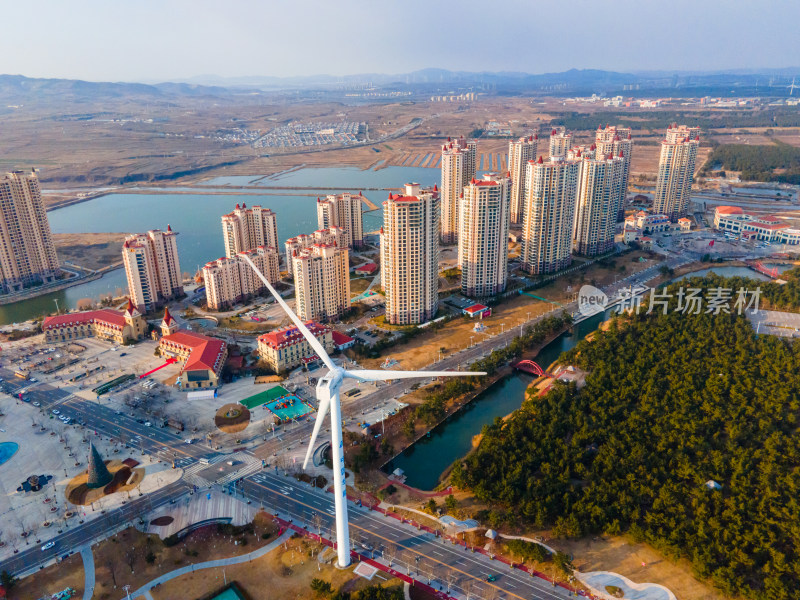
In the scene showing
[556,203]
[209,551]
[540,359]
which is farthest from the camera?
[556,203]

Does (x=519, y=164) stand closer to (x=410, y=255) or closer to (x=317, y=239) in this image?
(x=317, y=239)

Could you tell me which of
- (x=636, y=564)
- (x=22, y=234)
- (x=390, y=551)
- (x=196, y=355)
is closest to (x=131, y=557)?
(x=390, y=551)

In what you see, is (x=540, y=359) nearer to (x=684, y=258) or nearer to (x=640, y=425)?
(x=640, y=425)

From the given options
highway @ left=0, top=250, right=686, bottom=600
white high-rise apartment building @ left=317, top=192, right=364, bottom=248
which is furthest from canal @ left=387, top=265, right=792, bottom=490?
white high-rise apartment building @ left=317, top=192, right=364, bottom=248

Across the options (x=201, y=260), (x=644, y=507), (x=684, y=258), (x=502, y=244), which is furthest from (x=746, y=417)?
(x=201, y=260)

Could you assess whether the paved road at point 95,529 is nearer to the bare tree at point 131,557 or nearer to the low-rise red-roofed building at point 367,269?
the bare tree at point 131,557

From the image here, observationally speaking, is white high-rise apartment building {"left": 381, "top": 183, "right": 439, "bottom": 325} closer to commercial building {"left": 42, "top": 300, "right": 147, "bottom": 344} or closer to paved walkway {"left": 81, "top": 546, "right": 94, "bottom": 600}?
commercial building {"left": 42, "top": 300, "right": 147, "bottom": 344}

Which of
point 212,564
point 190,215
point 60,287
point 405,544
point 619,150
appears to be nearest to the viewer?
point 212,564

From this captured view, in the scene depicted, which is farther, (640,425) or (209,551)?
(640,425)
